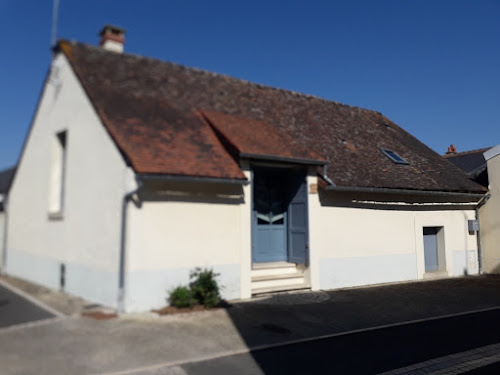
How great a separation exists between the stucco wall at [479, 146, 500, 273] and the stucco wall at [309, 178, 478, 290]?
0.90 meters

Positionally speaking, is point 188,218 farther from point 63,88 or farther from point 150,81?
point 63,88

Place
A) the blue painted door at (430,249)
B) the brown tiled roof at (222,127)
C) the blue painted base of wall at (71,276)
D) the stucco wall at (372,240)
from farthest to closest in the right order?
the blue painted door at (430,249), the stucco wall at (372,240), the brown tiled roof at (222,127), the blue painted base of wall at (71,276)

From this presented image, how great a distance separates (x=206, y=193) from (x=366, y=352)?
14.7 feet

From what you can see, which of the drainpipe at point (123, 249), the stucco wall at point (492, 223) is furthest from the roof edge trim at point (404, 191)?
the drainpipe at point (123, 249)

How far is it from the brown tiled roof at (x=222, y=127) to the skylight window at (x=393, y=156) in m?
0.22

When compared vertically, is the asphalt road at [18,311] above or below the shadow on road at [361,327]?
above

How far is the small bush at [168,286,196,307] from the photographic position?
7652mm

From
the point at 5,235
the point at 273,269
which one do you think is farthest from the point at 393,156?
the point at 5,235

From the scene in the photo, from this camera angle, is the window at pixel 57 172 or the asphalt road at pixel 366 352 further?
the window at pixel 57 172

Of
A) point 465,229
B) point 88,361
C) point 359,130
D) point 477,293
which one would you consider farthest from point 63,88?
point 465,229

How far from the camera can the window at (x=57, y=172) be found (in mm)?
10516

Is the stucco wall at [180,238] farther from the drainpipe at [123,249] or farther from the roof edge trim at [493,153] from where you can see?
the roof edge trim at [493,153]

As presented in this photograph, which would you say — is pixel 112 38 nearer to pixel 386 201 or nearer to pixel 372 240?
pixel 386 201

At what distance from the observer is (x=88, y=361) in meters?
5.04
